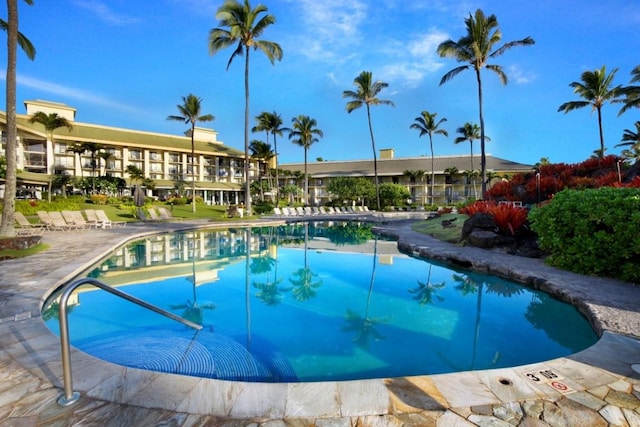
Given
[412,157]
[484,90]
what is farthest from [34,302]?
[412,157]

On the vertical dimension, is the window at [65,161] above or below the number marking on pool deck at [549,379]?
above

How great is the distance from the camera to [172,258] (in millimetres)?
10602

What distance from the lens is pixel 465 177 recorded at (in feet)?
162

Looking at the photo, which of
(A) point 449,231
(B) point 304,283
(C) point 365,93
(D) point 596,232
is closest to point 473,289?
(D) point 596,232

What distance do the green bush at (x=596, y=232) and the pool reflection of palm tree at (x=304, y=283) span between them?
5.50 metres

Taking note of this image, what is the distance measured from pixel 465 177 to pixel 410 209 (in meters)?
13.7

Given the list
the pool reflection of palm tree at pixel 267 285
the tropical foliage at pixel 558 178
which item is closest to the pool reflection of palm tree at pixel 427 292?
the pool reflection of palm tree at pixel 267 285

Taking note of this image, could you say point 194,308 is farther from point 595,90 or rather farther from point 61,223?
point 595,90

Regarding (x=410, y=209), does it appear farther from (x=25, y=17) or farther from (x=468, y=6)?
(x=25, y=17)

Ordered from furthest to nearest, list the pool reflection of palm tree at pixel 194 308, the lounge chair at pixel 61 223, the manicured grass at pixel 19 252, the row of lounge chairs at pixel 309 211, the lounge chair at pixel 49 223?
the row of lounge chairs at pixel 309 211, the lounge chair at pixel 61 223, the lounge chair at pixel 49 223, the manicured grass at pixel 19 252, the pool reflection of palm tree at pixel 194 308

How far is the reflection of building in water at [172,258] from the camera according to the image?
8.29 meters

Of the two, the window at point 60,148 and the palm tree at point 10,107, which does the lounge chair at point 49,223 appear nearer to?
the palm tree at point 10,107

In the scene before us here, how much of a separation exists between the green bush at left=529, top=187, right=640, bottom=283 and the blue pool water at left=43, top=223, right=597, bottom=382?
1.48 metres

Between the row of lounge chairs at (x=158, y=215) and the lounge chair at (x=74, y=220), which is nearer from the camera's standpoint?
the lounge chair at (x=74, y=220)
